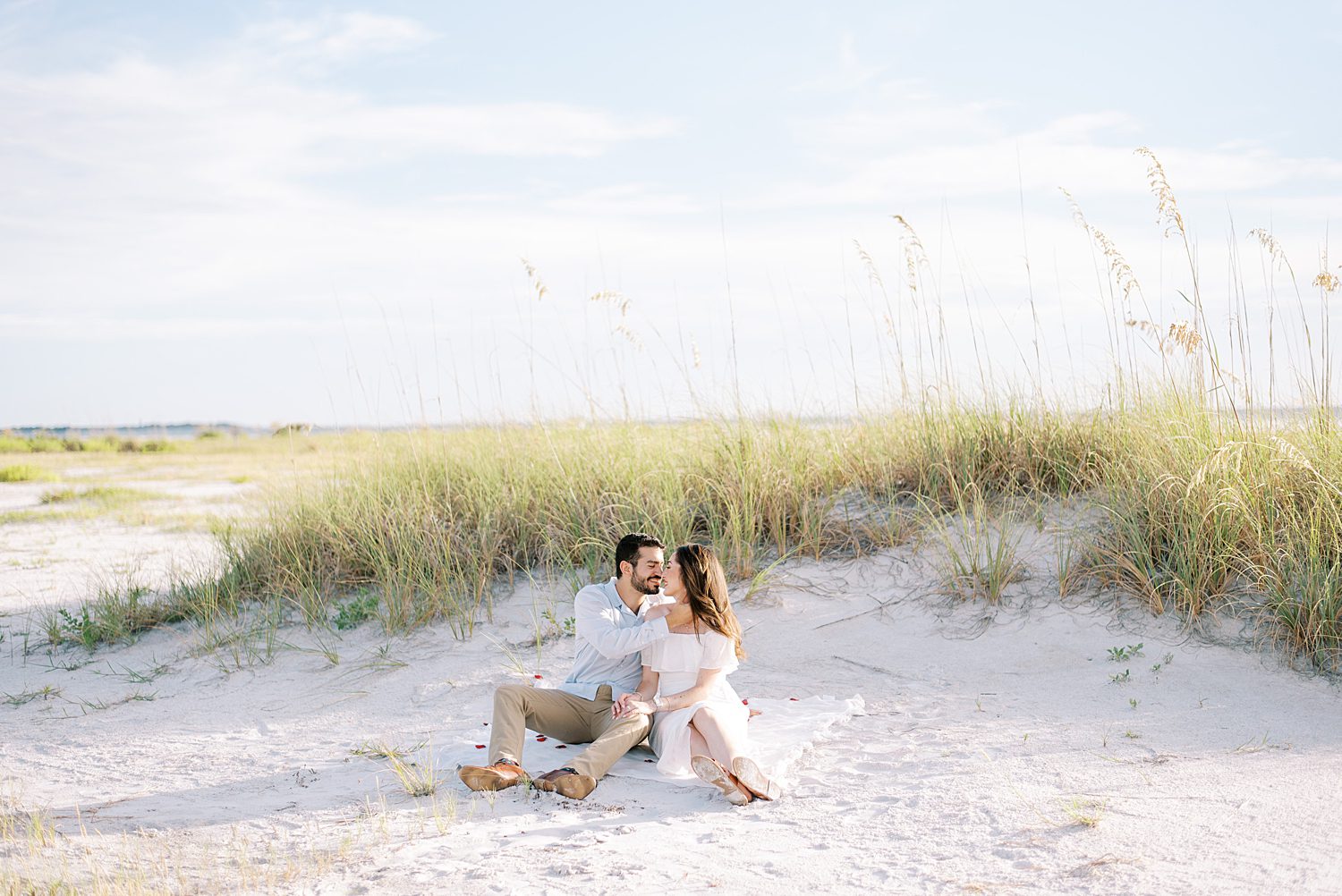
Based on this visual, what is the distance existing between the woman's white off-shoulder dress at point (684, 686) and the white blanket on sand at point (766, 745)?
110mm

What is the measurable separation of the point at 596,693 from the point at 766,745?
0.85m

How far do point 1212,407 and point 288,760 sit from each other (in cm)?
598

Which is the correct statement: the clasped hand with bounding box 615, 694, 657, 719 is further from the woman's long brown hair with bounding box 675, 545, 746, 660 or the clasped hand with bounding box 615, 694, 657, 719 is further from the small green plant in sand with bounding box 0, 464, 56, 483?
the small green plant in sand with bounding box 0, 464, 56, 483

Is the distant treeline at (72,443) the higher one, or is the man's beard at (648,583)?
the distant treeline at (72,443)

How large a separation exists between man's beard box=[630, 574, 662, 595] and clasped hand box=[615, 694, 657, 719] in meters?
0.49

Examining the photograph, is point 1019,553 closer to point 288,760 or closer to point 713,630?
point 713,630

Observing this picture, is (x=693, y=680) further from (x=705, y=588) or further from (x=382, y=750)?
(x=382, y=750)

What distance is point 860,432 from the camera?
8461 millimetres

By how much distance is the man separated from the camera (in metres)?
4.52

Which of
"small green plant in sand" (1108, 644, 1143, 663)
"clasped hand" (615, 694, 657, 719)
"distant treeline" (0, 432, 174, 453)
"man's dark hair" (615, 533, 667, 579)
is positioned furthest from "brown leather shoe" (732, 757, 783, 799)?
"distant treeline" (0, 432, 174, 453)

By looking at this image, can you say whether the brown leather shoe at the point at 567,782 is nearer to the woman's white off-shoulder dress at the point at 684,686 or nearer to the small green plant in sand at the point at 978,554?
the woman's white off-shoulder dress at the point at 684,686

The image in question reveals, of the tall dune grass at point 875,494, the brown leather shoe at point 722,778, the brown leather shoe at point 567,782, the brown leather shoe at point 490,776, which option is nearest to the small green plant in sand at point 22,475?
the tall dune grass at point 875,494

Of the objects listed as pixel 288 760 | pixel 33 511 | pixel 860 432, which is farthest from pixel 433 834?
pixel 33 511

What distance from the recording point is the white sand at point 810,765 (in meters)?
3.75
